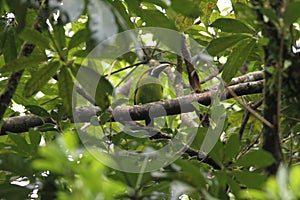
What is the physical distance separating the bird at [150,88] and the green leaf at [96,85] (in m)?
0.74

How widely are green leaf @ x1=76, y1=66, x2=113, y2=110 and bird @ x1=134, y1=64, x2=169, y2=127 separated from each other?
2.42 feet

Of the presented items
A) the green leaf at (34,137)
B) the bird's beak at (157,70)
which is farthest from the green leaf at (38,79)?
the bird's beak at (157,70)

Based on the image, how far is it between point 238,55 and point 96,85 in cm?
33

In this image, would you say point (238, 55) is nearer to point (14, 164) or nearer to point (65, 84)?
point (65, 84)

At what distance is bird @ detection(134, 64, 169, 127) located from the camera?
1606mm

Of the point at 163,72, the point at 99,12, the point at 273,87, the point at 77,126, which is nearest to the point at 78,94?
the point at 77,126

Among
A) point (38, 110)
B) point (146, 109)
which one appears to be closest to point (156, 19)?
point (38, 110)

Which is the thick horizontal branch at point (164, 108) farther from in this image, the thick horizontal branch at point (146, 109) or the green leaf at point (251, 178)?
the green leaf at point (251, 178)

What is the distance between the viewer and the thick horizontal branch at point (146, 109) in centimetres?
135

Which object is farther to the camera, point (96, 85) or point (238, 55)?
point (238, 55)

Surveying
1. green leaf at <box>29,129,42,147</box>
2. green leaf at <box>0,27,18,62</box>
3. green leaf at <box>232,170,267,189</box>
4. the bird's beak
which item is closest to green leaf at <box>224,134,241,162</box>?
green leaf at <box>232,170,267,189</box>

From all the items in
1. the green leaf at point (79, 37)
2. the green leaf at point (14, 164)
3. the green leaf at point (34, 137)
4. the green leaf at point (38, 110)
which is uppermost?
the green leaf at point (79, 37)

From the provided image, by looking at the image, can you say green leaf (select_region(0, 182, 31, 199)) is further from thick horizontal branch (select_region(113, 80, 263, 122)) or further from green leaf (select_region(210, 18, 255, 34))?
thick horizontal branch (select_region(113, 80, 263, 122))

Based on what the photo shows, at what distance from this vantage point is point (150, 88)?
1.61 meters
